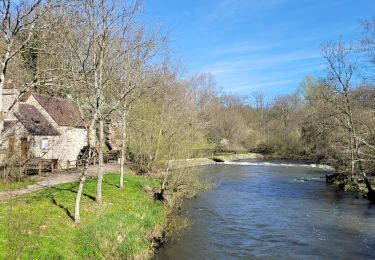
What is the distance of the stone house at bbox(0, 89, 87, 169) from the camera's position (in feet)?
102

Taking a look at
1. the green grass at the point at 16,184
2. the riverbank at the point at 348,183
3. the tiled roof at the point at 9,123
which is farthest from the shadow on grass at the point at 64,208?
the riverbank at the point at 348,183

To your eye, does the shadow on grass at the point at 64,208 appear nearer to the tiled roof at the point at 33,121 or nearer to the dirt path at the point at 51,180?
the dirt path at the point at 51,180

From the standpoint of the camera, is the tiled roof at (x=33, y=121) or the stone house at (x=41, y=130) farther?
the tiled roof at (x=33, y=121)

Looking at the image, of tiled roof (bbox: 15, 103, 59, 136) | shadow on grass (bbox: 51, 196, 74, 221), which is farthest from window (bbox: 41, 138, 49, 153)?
shadow on grass (bbox: 51, 196, 74, 221)

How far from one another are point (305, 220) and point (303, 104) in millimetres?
75838

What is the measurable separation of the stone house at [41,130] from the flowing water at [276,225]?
43.6 ft

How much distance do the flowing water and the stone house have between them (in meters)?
13.3

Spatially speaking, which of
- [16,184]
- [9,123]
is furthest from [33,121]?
[16,184]

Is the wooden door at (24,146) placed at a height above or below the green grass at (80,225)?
above

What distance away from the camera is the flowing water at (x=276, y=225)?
16.6 metres

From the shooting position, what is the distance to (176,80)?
3203 cm

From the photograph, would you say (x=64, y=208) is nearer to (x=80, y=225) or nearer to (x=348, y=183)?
(x=80, y=225)

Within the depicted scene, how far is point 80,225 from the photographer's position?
14711mm

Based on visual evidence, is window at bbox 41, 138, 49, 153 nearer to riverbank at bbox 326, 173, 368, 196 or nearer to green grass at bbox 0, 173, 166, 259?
green grass at bbox 0, 173, 166, 259
